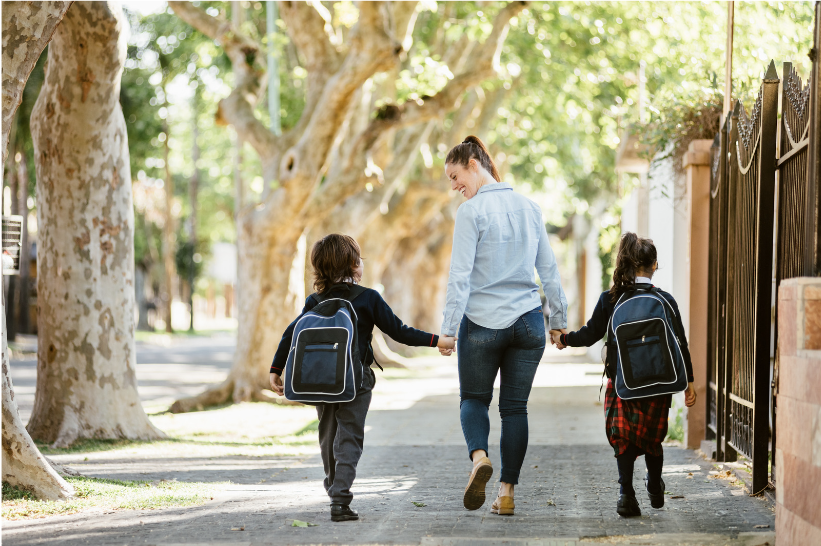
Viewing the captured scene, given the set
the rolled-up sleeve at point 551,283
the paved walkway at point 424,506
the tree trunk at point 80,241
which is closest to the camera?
the paved walkway at point 424,506

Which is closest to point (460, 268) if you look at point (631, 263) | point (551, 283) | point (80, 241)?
point (551, 283)

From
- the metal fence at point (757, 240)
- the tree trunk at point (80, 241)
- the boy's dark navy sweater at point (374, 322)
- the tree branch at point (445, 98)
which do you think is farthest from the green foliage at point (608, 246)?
the boy's dark navy sweater at point (374, 322)

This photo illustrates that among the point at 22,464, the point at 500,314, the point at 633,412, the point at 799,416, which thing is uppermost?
the point at 500,314

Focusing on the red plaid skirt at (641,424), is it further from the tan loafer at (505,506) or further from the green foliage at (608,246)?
the green foliage at (608,246)

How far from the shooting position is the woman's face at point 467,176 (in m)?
5.29

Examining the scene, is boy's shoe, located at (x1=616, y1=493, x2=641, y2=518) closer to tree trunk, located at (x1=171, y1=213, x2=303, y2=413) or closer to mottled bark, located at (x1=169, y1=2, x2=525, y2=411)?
mottled bark, located at (x1=169, y1=2, x2=525, y2=411)

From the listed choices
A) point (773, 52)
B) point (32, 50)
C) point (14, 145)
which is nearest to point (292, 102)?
point (14, 145)

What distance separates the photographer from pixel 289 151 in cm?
1257

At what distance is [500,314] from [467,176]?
824 millimetres

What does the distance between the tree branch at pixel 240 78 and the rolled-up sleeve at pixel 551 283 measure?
8.51 m

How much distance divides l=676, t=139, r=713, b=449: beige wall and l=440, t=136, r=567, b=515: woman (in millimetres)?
3209

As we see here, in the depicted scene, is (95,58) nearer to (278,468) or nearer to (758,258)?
(278,468)

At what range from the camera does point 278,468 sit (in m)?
7.50

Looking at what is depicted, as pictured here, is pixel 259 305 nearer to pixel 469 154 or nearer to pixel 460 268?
pixel 469 154
